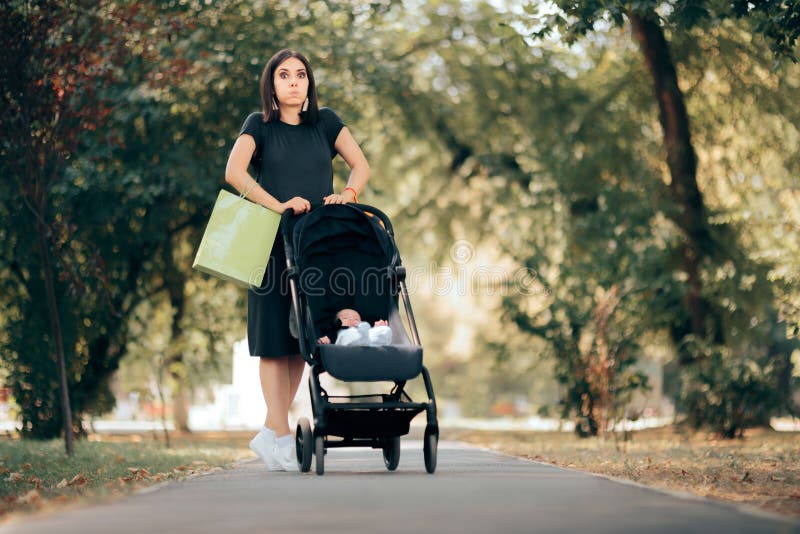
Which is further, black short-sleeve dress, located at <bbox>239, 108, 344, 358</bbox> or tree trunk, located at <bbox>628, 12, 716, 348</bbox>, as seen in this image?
tree trunk, located at <bbox>628, 12, 716, 348</bbox>

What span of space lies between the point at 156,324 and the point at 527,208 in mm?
6711

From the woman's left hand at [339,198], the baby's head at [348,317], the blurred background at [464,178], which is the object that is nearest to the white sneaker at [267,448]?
the baby's head at [348,317]

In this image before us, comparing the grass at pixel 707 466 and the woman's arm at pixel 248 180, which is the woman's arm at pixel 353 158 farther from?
Answer: the grass at pixel 707 466

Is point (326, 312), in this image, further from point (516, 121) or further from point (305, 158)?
point (516, 121)

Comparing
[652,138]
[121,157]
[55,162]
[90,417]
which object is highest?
[652,138]

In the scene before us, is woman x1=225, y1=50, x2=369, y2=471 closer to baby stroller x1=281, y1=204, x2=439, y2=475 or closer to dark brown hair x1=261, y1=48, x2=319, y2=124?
dark brown hair x1=261, y1=48, x2=319, y2=124

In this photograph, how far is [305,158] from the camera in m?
8.50

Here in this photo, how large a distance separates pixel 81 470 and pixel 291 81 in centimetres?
376

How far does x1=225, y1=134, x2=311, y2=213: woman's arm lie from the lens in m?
8.22

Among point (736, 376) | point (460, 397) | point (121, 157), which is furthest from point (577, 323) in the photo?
point (460, 397)

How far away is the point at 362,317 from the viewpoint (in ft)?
26.7

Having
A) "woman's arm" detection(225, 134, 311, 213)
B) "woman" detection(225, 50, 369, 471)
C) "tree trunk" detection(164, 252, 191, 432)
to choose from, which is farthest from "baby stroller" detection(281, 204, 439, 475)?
"tree trunk" detection(164, 252, 191, 432)

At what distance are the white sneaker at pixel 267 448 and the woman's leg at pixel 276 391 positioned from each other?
0.24 feet

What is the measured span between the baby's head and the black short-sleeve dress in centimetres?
51
